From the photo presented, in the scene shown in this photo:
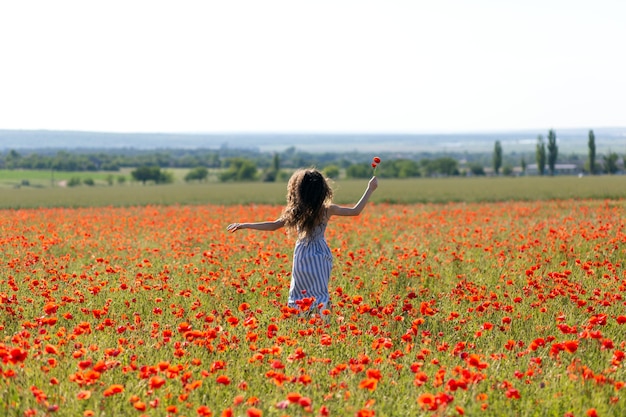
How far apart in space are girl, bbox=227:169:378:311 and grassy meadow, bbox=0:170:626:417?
0.27 metres

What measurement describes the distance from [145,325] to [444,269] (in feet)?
15.4

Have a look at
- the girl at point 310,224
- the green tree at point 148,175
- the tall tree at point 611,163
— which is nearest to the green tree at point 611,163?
the tall tree at point 611,163

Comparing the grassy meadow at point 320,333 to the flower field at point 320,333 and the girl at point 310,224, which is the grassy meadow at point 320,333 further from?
the girl at point 310,224

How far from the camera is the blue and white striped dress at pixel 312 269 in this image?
690 cm

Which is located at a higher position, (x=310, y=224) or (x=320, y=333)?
(x=310, y=224)

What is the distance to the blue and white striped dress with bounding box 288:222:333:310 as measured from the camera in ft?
22.6

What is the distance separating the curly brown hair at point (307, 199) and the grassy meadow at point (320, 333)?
0.70m

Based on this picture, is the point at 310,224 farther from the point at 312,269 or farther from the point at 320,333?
the point at 320,333

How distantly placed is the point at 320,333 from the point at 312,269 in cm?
123

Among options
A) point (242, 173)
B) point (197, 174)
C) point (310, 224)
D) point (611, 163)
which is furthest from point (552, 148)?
point (310, 224)

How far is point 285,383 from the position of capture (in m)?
4.68

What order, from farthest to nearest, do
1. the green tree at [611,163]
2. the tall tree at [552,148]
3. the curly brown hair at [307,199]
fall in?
1. the green tree at [611,163]
2. the tall tree at [552,148]
3. the curly brown hair at [307,199]

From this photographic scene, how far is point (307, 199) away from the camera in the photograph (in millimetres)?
6824

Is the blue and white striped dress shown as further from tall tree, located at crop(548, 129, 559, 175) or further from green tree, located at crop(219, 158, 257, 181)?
green tree, located at crop(219, 158, 257, 181)
